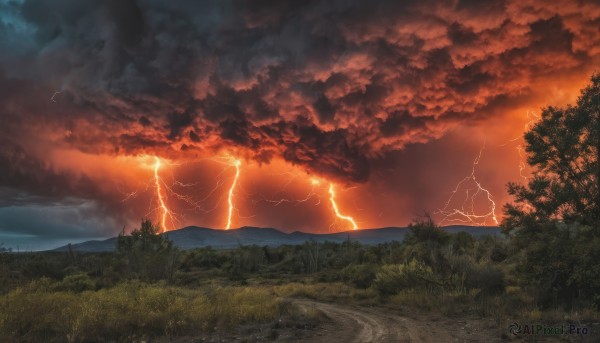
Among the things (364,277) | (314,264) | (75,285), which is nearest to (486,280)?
(364,277)

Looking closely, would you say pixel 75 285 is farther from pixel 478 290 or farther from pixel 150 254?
pixel 478 290

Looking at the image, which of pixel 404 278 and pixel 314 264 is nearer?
pixel 404 278

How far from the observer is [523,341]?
1194 cm

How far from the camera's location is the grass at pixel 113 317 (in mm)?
12500

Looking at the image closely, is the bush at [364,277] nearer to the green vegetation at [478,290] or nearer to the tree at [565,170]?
the green vegetation at [478,290]

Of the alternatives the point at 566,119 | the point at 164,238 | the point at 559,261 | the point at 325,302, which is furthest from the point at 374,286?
the point at 164,238

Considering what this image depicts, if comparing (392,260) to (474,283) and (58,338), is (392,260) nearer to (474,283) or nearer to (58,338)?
(474,283)

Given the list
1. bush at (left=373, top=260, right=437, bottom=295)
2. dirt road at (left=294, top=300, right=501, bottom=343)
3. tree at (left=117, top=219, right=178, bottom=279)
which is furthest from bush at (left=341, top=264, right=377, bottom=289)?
tree at (left=117, top=219, right=178, bottom=279)

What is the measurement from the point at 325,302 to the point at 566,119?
53.4 ft

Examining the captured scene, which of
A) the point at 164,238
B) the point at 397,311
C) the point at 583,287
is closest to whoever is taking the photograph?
the point at 583,287

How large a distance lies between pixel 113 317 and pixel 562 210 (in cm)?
1905

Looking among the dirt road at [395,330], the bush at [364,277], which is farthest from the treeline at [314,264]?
the dirt road at [395,330]

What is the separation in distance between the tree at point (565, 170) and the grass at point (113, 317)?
12.8 meters

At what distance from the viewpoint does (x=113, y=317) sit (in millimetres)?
13664
